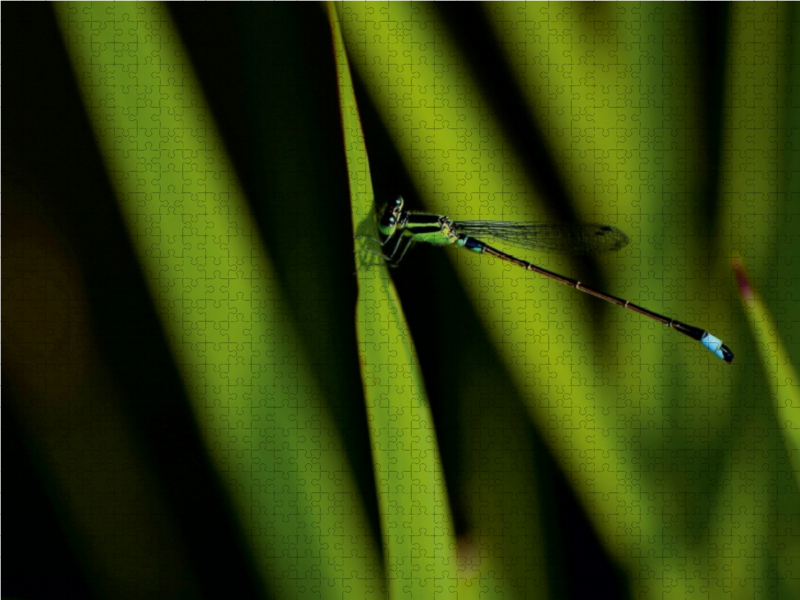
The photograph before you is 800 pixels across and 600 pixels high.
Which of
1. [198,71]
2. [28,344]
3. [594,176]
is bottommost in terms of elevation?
[28,344]

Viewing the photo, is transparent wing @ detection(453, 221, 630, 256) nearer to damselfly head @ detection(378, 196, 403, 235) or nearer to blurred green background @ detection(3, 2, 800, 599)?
blurred green background @ detection(3, 2, 800, 599)

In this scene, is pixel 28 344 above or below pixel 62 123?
below

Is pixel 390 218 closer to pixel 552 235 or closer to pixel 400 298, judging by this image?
pixel 400 298

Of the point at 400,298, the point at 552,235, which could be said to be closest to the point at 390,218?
the point at 400,298

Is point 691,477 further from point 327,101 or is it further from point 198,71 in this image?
point 198,71

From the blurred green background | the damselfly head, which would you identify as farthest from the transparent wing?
the damselfly head

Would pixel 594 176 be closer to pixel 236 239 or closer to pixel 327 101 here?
pixel 327 101

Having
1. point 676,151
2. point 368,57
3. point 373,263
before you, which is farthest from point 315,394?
point 676,151
